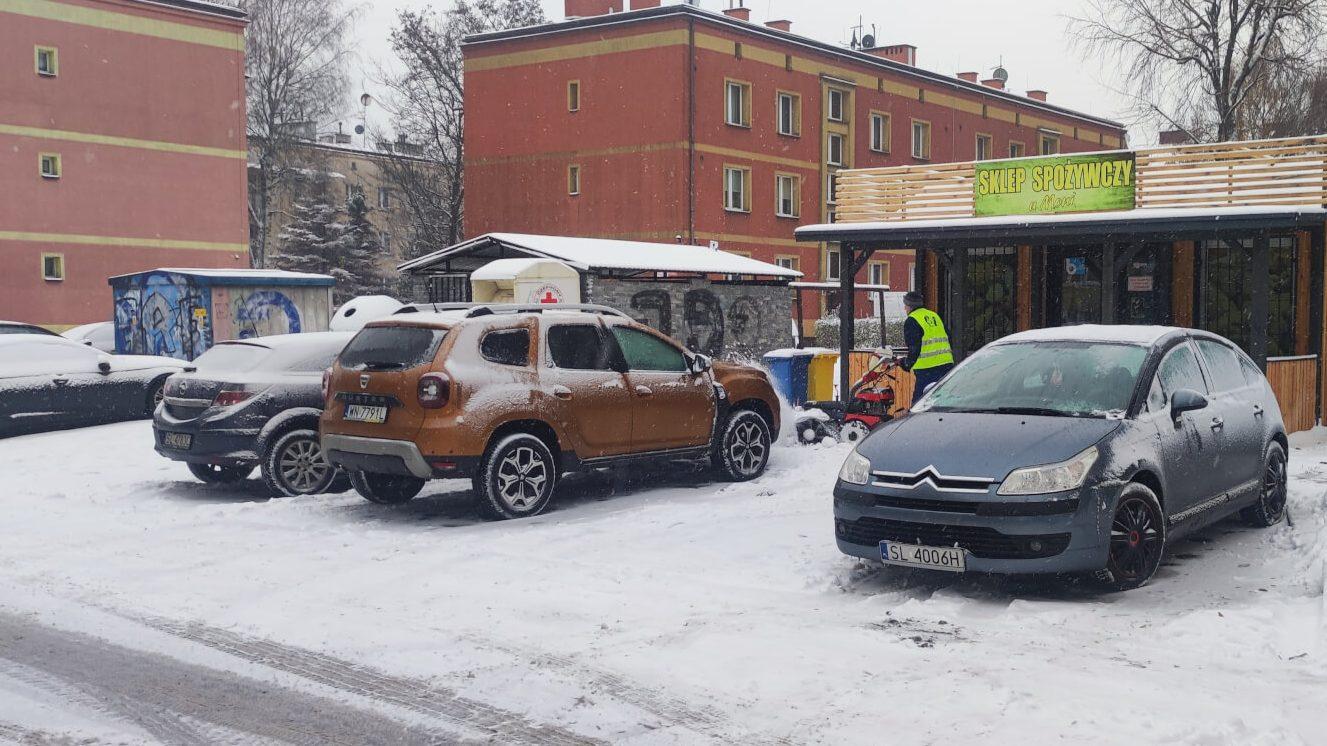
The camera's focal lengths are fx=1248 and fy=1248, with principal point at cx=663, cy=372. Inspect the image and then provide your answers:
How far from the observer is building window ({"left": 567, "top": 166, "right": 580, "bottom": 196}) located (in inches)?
1636

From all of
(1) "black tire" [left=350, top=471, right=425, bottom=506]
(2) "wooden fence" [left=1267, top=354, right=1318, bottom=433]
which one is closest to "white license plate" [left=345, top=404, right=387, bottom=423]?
(1) "black tire" [left=350, top=471, right=425, bottom=506]

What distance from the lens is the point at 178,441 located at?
11.7 m

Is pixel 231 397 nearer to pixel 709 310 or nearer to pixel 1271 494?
pixel 1271 494

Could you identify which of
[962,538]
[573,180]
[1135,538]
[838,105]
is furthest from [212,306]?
[838,105]

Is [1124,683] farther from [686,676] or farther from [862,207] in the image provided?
[862,207]

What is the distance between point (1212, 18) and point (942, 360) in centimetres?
2350

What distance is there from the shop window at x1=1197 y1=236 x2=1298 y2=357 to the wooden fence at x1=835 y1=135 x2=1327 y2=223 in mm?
1699

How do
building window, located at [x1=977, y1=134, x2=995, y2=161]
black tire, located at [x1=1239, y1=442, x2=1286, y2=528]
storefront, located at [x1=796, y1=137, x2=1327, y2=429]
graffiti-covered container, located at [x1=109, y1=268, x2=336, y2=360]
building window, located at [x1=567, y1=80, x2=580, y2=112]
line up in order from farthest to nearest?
building window, located at [x1=977, y1=134, x2=995, y2=161] → building window, located at [x1=567, y1=80, x2=580, y2=112] → graffiti-covered container, located at [x1=109, y1=268, x2=336, y2=360] → storefront, located at [x1=796, y1=137, x2=1327, y2=429] → black tire, located at [x1=1239, y1=442, x2=1286, y2=528]

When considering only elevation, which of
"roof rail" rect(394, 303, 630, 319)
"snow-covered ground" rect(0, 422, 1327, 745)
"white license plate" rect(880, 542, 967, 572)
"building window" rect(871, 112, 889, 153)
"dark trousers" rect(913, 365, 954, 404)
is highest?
"building window" rect(871, 112, 889, 153)

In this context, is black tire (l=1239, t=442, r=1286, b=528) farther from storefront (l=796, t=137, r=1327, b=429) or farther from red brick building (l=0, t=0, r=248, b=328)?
red brick building (l=0, t=0, r=248, b=328)

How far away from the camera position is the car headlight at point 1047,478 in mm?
7000

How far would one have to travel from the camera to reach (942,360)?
1352 centimetres

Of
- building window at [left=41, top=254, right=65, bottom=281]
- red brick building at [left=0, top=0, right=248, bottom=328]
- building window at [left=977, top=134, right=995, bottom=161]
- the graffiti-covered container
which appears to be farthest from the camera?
building window at [left=977, top=134, right=995, bottom=161]

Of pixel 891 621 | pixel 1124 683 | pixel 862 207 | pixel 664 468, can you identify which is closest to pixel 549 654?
pixel 891 621
